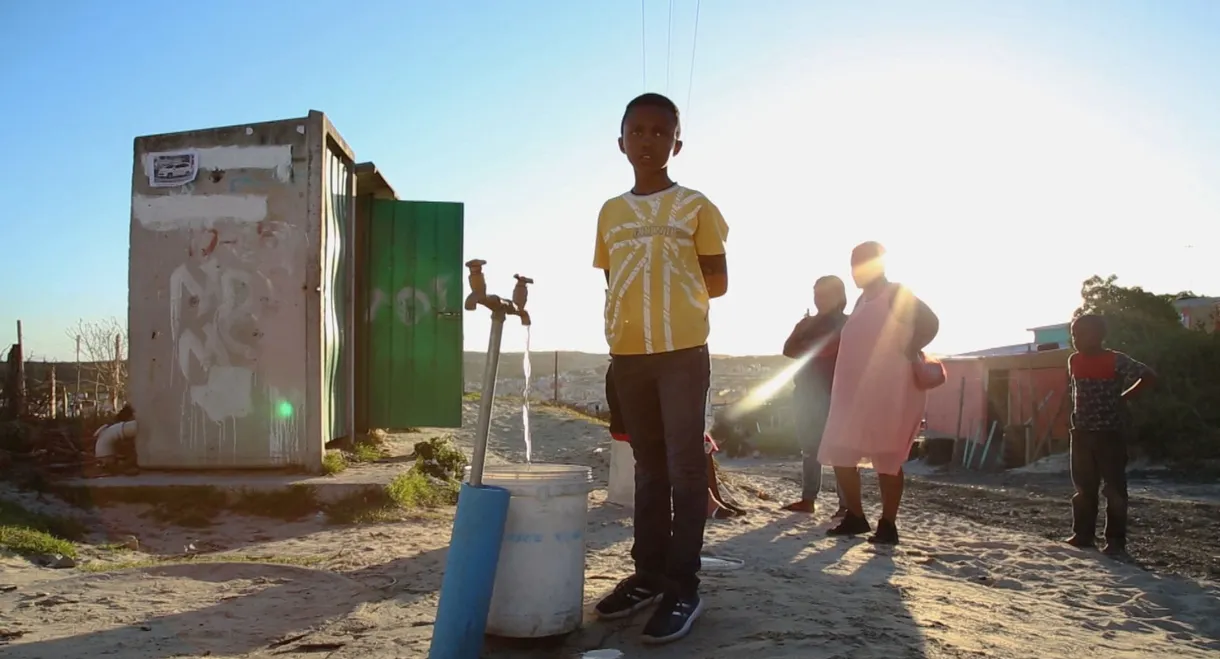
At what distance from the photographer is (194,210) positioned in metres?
6.18

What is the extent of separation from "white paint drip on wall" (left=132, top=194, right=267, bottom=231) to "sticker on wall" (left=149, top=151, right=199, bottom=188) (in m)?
0.10

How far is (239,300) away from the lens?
20.1 feet

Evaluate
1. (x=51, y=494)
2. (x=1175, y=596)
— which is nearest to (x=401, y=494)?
(x=51, y=494)

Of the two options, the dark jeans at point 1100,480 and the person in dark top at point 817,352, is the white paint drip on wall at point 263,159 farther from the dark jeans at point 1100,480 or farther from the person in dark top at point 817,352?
the dark jeans at point 1100,480

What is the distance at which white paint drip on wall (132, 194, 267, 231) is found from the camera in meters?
6.16

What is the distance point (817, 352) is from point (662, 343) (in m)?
3.34

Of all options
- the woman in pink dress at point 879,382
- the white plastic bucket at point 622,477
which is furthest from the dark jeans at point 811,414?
the white plastic bucket at point 622,477

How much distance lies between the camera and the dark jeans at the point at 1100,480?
5.20 m

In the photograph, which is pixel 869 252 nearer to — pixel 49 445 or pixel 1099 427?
pixel 1099 427

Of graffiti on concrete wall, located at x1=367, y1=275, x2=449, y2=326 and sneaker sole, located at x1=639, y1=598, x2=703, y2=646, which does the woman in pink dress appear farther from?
graffiti on concrete wall, located at x1=367, y1=275, x2=449, y2=326

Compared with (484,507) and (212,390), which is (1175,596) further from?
(212,390)

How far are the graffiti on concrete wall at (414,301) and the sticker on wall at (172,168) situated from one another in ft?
6.83

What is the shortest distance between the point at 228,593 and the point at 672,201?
7.90 feet

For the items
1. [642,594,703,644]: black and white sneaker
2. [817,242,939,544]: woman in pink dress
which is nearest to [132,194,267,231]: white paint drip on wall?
[817,242,939,544]: woman in pink dress
